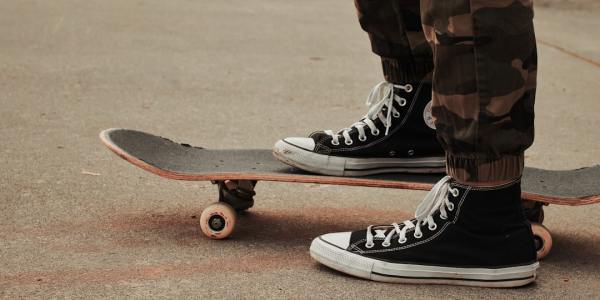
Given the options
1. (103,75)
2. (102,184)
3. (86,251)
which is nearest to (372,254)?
(86,251)

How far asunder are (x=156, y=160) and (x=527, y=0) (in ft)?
4.05

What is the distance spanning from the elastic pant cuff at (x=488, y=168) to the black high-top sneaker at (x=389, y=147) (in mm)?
463

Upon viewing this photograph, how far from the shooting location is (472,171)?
2287mm

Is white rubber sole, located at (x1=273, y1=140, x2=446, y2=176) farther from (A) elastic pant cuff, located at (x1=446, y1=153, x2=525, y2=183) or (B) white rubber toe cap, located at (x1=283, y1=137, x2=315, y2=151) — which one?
(A) elastic pant cuff, located at (x1=446, y1=153, x2=525, y2=183)

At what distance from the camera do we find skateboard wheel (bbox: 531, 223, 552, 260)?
2631mm

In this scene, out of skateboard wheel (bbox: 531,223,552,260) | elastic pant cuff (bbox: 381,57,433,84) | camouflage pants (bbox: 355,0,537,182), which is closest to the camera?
camouflage pants (bbox: 355,0,537,182)

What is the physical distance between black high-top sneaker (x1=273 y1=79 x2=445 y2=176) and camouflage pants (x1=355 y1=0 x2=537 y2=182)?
0.45 m

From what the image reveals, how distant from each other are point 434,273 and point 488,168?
12.6 inches

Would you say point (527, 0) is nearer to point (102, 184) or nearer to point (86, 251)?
point (86, 251)

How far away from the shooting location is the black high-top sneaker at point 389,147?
2.78 m

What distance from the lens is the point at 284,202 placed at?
3223 millimetres

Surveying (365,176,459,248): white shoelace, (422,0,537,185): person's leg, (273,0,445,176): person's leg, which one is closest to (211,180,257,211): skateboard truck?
(273,0,445,176): person's leg

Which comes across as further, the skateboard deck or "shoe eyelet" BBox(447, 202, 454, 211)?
the skateboard deck

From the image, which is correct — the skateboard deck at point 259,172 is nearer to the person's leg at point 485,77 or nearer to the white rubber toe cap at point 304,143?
the white rubber toe cap at point 304,143
